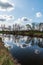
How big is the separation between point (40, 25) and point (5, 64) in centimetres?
15858

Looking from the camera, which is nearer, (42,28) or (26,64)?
(26,64)

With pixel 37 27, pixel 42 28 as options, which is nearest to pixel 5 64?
pixel 42 28

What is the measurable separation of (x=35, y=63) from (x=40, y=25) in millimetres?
151980

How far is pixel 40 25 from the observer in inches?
6914

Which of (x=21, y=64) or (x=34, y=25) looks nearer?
(x=21, y=64)

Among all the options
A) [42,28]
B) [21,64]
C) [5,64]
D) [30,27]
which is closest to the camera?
[5,64]

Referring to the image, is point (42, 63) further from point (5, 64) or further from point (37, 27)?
point (37, 27)

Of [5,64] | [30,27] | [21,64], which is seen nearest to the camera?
[5,64]

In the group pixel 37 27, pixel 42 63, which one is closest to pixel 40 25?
pixel 37 27

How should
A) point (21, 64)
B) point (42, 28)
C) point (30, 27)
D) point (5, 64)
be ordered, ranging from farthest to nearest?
point (30, 27), point (42, 28), point (21, 64), point (5, 64)

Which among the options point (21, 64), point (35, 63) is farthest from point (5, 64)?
point (35, 63)

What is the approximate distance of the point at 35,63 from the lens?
83.4ft

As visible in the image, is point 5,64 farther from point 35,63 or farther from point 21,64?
point 35,63

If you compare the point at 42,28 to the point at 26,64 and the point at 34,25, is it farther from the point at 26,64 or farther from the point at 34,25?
the point at 26,64
